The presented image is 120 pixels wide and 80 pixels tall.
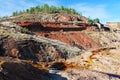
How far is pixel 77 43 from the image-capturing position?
6359 centimetres

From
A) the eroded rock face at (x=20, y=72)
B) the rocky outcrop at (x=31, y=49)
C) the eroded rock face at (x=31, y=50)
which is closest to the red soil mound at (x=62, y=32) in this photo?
the rocky outcrop at (x=31, y=49)

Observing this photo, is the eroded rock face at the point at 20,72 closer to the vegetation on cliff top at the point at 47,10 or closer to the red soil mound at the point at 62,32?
the red soil mound at the point at 62,32

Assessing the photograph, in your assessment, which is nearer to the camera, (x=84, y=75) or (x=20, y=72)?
(x=20, y=72)

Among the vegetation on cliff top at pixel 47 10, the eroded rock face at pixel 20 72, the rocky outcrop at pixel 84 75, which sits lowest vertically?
the rocky outcrop at pixel 84 75

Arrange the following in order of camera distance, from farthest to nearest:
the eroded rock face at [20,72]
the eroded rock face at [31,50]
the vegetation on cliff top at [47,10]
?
the vegetation on cliff top at [47,10] < the eroded rock face at [31,50] < the eroded rock face at [20,72]

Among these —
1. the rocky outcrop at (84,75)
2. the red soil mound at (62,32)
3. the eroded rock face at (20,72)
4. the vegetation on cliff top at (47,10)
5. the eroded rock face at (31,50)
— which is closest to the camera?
the eroded rock face at (20,72)

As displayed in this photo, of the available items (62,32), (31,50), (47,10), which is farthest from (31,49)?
(47,10)

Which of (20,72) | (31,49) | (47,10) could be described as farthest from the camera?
(47,10)

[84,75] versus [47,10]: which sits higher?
[47,10]

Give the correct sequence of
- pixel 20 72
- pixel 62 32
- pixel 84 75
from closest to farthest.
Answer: pixel 20 72
pixel 84 75
pixel 62 32

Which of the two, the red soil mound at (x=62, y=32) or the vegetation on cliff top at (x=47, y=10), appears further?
the vegetation on cliff top at (x=47, y=10)

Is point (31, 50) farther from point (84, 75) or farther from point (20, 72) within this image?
point (20, 72)

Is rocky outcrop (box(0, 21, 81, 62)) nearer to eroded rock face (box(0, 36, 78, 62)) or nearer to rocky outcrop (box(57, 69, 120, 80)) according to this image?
eroded rock face (box(0, 36, 78, 62))

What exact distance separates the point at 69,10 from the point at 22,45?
243ft
